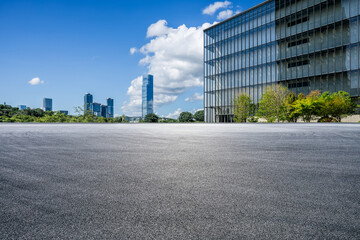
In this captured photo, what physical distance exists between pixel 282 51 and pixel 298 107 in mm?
18819

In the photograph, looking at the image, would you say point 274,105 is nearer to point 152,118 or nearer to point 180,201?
point 152,118

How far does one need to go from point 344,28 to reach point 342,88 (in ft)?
36.3

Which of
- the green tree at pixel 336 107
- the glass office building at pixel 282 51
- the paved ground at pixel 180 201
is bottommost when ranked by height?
the paved ground at pixel 180 201

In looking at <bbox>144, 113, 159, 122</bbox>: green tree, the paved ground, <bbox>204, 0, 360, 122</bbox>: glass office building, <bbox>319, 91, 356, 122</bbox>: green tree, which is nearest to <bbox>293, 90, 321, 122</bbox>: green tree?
<bbox>319, 91, 356, 122</bbox>: green tree

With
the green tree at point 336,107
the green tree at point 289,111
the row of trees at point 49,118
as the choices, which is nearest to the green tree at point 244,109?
the green tree at point 289,111

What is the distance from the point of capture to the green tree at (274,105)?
40.9 m

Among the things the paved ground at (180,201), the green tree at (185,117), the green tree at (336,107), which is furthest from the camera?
the green tree at (185,117)

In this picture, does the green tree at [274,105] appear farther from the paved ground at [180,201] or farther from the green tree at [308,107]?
the paved ground at [180,201]

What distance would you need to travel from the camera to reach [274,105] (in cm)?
4156

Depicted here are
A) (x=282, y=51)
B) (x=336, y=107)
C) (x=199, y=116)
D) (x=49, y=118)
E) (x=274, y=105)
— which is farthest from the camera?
(x=199, y=116)

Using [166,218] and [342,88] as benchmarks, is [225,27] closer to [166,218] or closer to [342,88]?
[342,88]

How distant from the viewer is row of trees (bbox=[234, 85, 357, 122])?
3500cm

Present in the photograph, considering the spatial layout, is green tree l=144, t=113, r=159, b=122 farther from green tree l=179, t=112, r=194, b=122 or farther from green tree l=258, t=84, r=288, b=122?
green tree l=258, t=84, r=288, b=122

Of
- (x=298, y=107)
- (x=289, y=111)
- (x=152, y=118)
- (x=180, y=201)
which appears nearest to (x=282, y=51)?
(x=289, y=111)
